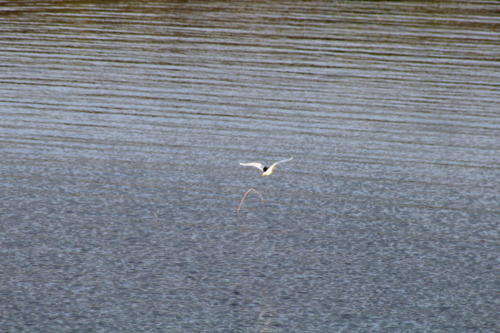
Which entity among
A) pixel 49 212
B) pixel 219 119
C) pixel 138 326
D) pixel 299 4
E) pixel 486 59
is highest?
pixel 299 4

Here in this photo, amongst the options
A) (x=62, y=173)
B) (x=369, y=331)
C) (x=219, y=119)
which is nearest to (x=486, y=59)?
(x=219, y=119)

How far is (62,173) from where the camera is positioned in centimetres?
1098

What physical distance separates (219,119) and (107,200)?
4344 mm

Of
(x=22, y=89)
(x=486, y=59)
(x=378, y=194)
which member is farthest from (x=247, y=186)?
(x=486, y=59)

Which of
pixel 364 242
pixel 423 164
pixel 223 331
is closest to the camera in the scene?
pixel 223 331

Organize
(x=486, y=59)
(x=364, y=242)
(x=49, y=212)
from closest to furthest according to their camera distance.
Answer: (x=364, y=242) < (x=49, y=212) < (x=486, y=59)

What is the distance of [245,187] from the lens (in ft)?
35.3

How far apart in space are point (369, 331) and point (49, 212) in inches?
159

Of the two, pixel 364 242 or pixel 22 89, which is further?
pixel 22 89

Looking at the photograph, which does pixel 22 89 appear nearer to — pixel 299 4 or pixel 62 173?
pixel 62 173

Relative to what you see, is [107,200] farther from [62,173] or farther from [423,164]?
[423,164]

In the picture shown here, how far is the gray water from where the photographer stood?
294 inches

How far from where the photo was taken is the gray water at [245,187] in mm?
Answer: 7465

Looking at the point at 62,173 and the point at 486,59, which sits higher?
the point at 486,59
